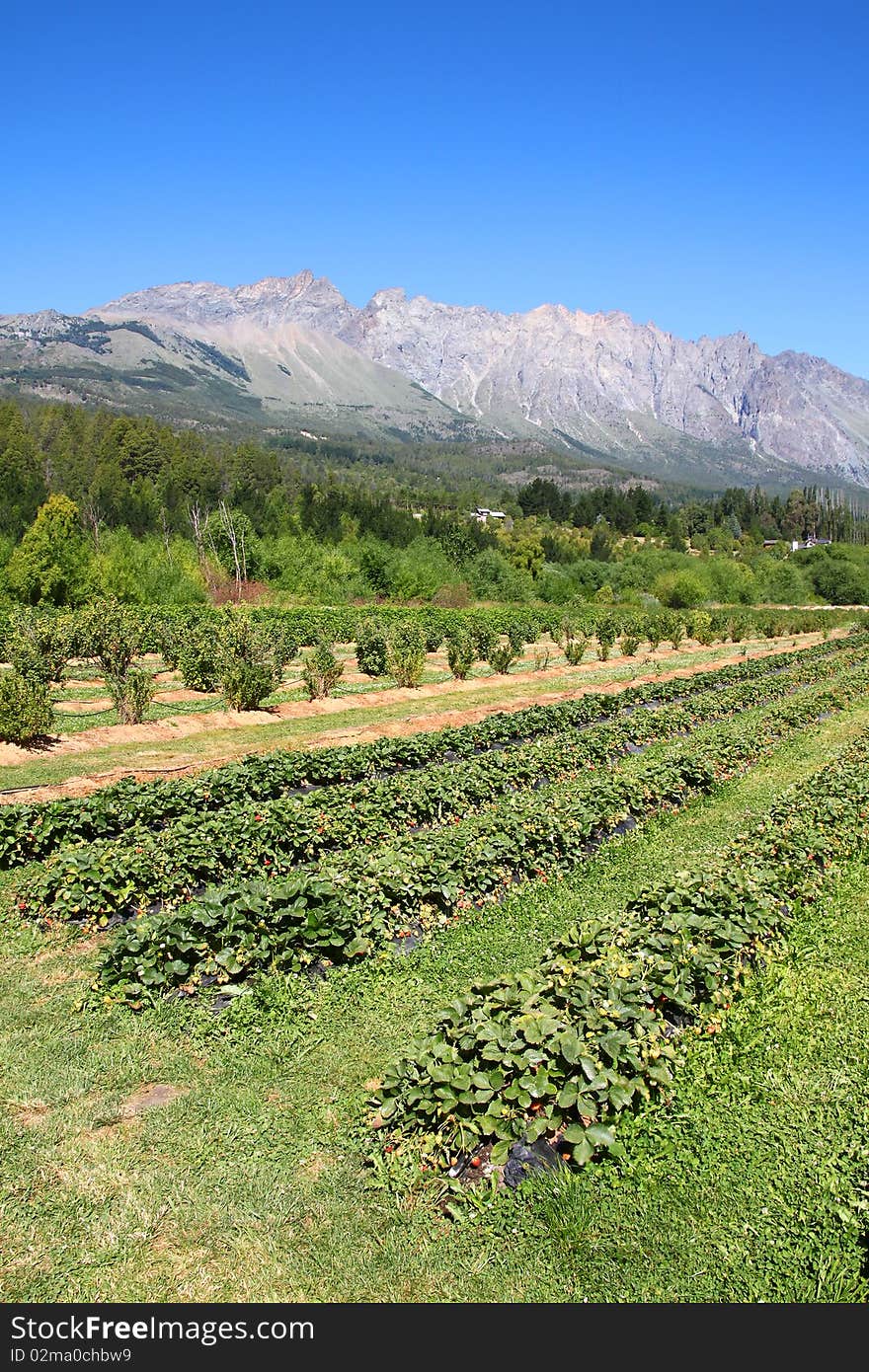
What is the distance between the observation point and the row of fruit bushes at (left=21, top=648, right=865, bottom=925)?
897cm

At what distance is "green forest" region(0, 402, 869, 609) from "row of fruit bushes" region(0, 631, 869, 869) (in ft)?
112

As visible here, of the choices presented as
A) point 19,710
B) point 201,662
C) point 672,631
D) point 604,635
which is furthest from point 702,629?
point 19,710

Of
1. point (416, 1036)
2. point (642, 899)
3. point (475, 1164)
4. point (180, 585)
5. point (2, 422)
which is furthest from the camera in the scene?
point (2, 422)

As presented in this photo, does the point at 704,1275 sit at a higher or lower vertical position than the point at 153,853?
lower

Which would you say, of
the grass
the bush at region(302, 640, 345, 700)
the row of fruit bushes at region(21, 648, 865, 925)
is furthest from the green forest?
the grass

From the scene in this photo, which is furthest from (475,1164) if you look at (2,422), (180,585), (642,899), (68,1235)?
(2,422)

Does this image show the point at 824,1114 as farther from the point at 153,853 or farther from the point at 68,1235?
the point at 153,853

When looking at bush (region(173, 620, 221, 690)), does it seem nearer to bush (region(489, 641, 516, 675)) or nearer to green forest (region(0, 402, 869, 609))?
bush (region(489, 641, 516, 675))

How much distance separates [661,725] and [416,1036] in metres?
13.7

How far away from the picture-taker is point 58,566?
147ft

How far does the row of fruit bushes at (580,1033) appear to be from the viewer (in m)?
5.35

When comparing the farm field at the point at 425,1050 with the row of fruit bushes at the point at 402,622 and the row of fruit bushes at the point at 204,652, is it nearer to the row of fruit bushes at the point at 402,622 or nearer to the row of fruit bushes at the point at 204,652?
the row of fruit bushes at the point at 204,652

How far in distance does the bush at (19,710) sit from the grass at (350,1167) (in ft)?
34.2

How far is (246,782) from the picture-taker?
1313 centimetres
